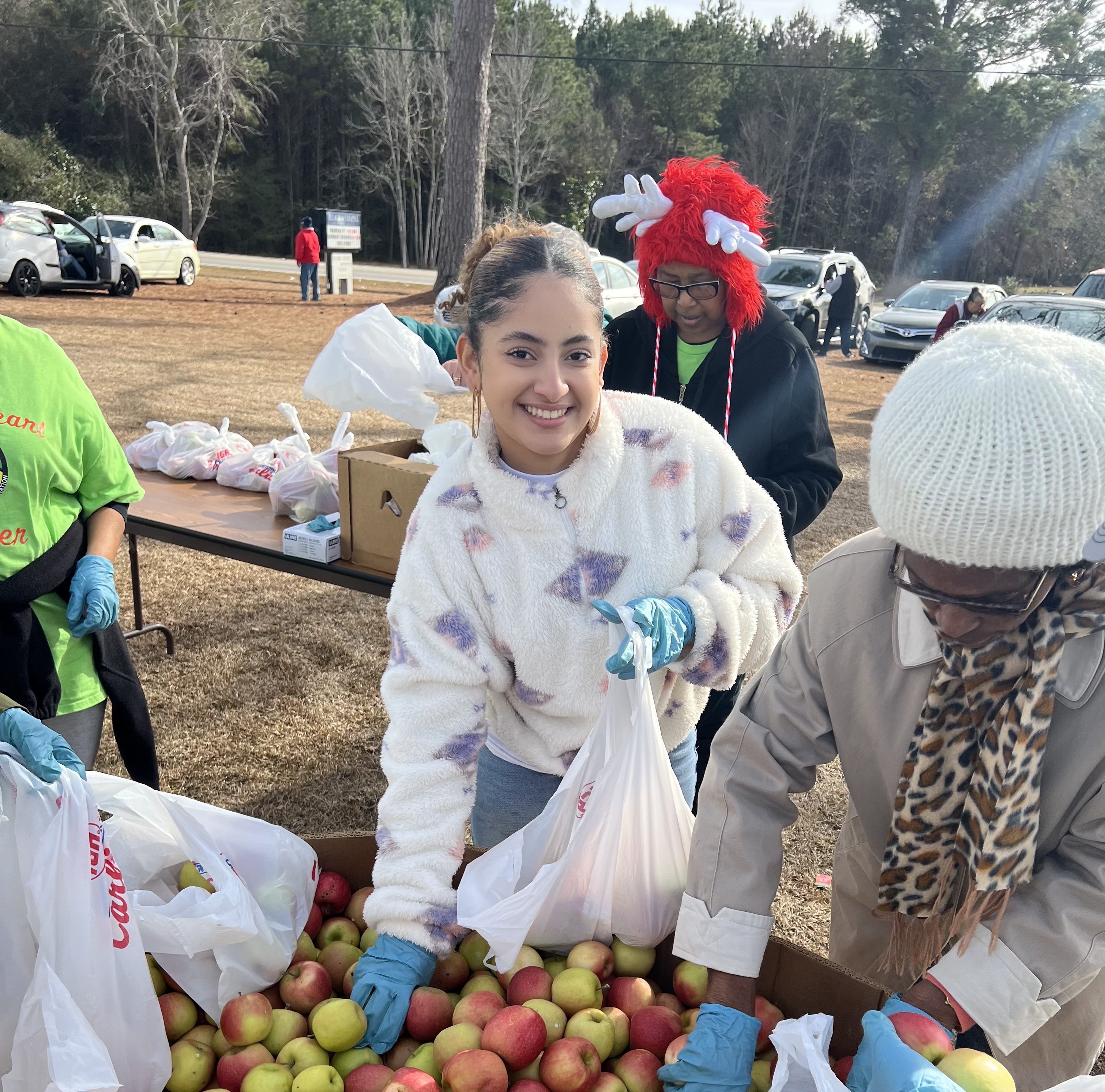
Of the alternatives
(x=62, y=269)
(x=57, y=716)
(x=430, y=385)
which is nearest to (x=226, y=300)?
(x=62, y=269)

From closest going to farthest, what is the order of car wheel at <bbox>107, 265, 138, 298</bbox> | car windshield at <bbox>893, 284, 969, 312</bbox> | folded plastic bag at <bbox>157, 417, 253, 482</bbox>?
1. folded plastic bag at <bbox>157, 417, 253, 482</bbox>
2. car windshield at <bbox>893, 284, 969, 312</bbox>
3. car wheel at <bbox>107, 265, 138, 298</bbox>

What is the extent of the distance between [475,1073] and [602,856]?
37cm

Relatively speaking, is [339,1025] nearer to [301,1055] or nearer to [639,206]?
[301,1055]

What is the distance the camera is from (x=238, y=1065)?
144cm

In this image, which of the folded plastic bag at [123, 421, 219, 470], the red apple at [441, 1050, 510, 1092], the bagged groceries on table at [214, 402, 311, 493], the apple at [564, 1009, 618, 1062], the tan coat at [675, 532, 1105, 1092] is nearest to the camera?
the tan coat at [675, 532, 1105, 1092]

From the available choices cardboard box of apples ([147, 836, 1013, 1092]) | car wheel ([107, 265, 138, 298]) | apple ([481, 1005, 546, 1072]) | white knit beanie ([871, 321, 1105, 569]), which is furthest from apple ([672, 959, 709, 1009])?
car wheel ([107, 265, 138, 298])

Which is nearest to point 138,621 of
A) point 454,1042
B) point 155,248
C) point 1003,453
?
point 454,1042

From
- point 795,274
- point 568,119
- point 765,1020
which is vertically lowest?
point 765,1020

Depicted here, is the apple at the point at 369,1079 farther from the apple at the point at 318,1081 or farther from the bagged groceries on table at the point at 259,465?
the bagged groceries on table at the point at 259,465

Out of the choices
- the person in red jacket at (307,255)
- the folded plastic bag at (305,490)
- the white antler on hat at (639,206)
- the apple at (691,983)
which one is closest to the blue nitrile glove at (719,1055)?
the apple at (691,983)

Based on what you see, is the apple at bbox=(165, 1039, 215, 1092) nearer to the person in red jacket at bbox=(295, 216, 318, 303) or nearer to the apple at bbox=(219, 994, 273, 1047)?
the apple at bbox=(219, 994, 273, 1047)

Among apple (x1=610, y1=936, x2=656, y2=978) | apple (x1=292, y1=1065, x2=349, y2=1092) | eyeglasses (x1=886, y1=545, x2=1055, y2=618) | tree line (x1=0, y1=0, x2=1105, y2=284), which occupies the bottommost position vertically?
apple (x1=292, y1=1065, x2=349, y2=1092)

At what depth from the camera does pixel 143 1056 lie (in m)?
1.40

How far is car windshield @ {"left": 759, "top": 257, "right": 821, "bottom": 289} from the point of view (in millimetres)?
15719
